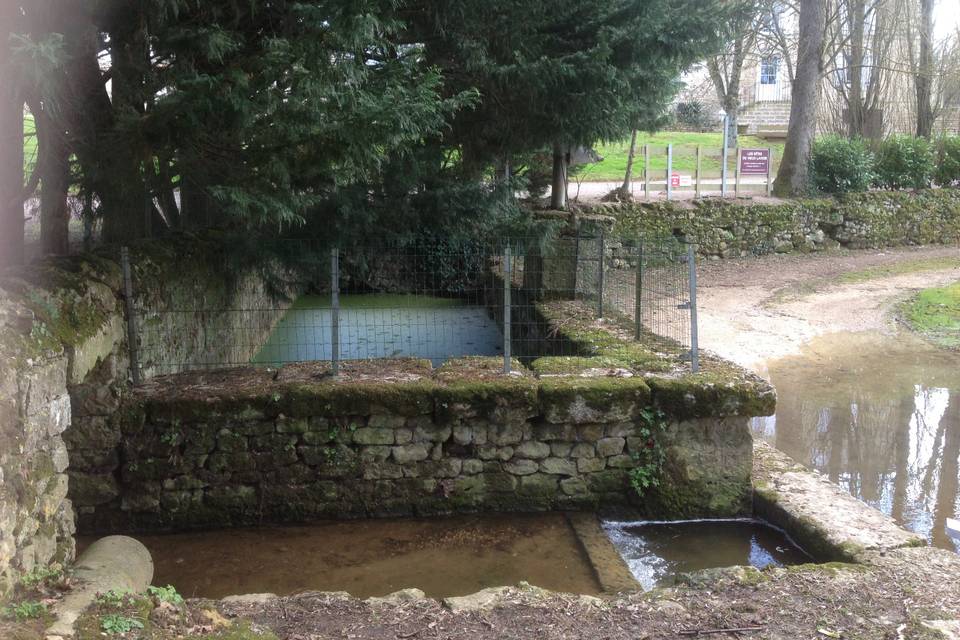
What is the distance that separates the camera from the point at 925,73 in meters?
22.8

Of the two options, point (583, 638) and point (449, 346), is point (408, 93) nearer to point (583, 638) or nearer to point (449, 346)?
point (583, 638)

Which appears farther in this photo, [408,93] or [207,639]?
[408,93]

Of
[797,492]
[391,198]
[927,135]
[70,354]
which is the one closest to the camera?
[70,354]

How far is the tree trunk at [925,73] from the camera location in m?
23.2

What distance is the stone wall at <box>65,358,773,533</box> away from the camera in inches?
226

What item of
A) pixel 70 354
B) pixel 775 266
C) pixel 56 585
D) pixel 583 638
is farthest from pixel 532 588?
pixel 775 266

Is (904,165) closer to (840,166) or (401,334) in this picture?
(840,166)

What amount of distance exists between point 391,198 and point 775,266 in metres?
12.7

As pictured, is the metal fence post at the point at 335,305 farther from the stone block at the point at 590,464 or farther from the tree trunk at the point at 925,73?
the tree trunk at the point at 925,73

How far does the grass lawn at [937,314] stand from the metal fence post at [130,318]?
10.5 metres

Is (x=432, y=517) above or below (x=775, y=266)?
below

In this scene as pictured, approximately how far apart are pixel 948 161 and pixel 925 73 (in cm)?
290

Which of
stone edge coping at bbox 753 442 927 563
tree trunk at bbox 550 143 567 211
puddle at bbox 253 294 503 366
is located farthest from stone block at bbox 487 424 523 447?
tree trunk at bbox 550 143 567 211

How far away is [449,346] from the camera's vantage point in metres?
10.0
